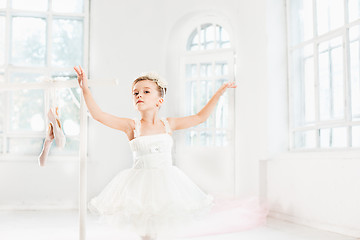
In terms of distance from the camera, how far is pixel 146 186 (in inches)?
87.3

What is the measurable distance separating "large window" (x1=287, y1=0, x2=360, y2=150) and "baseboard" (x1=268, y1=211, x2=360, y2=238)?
1.99 ft

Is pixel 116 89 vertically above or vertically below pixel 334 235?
above

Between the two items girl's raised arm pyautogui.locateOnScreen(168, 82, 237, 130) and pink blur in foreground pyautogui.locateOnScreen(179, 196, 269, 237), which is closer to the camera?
girl's raised arm pyautogui.locateOnScreen(168, 82, 237, 130)

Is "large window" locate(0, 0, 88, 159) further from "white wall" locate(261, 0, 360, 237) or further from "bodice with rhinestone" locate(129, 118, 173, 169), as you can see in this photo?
"bodice with rhinestone" locate(129, 118, 173, 169)

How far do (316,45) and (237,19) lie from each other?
1214mm

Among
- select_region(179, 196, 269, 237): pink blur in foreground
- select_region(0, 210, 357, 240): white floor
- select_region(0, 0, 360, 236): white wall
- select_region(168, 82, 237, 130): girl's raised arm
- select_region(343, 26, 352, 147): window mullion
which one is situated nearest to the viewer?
select_region(168, 82, 237, 130): girl's raised arm

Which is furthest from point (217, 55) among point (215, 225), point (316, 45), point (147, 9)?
point (215, 225)

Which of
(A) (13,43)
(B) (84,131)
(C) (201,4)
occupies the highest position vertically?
(C) (201,4)

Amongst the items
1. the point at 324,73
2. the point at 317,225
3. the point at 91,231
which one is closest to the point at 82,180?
the point at 91,231

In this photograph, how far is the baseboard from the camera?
3.03m

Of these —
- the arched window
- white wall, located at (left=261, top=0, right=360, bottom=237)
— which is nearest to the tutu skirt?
white wall, located at (left=261, top=0, right=360, bottom=237)

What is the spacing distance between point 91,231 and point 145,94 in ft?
4.57

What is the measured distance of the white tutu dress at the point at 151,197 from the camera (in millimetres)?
2125

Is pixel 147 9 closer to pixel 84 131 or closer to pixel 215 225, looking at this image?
pixel 215 225
